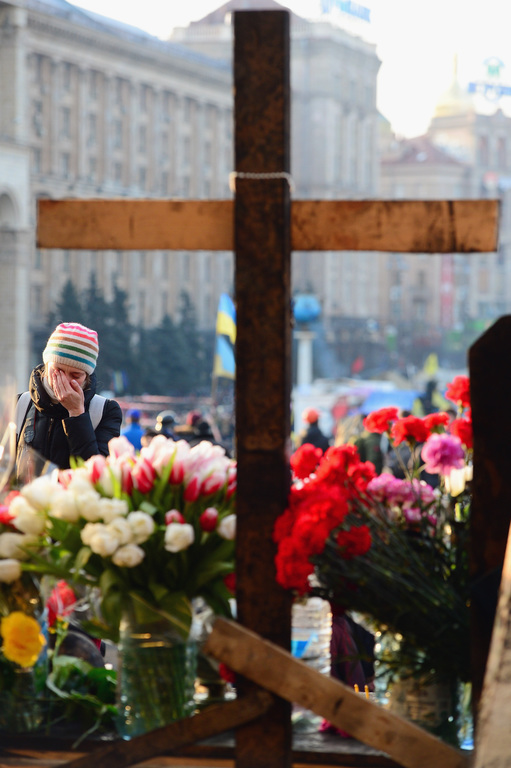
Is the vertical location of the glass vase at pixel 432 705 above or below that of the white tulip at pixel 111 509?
below

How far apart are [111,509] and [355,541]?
0.37 meters

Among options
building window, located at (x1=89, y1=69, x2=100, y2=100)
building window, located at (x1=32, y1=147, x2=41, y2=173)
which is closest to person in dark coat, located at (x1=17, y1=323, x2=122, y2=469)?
building window, located at (x1=32, y1=147, x2=41, y2=173)

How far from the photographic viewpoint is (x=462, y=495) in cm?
230

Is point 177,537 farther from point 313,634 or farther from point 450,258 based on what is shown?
point 450,258

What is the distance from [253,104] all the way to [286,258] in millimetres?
240

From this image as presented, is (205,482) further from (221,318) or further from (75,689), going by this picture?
(221,318)

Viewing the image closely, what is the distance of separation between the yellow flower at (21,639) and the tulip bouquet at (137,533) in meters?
0.07

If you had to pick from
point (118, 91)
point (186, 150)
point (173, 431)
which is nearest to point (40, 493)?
point (173, 431)

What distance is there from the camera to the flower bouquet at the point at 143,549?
6.95 ft

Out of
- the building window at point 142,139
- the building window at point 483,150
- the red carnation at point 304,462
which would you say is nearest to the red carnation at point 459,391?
the red carnation at point 304,462

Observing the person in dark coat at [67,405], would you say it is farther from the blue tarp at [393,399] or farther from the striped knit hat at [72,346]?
the blue tarp at [393,399]

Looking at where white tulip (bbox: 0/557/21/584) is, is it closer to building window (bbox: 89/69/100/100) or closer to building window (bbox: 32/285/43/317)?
building window (bbox: 32/285/43/317)

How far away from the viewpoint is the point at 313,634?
2652mm

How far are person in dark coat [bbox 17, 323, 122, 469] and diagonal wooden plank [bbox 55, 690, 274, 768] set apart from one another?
3.00ft
